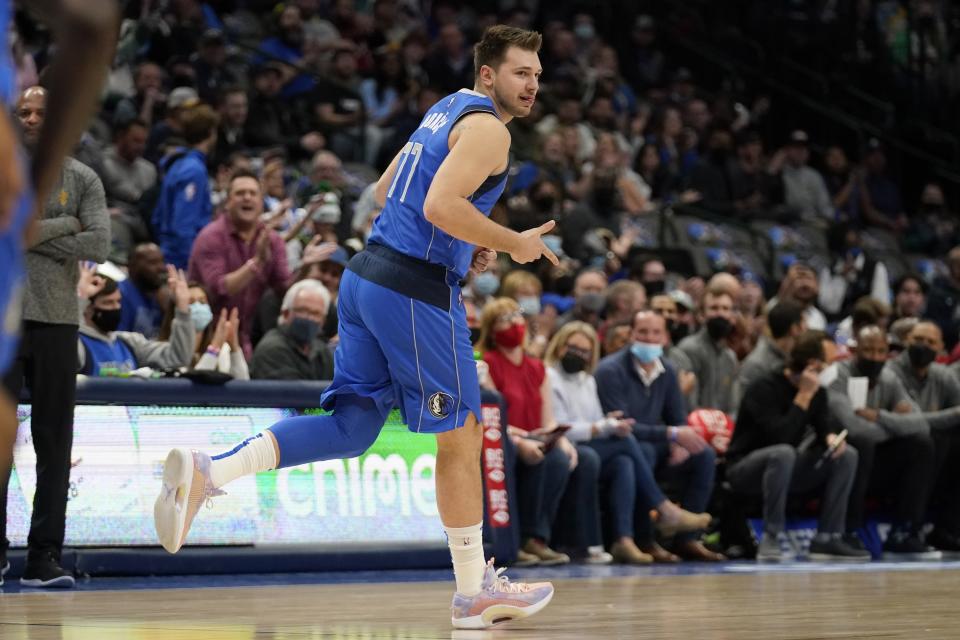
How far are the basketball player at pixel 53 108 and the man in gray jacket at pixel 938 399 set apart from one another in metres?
9.77

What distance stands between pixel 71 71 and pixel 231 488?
5802 millimetres

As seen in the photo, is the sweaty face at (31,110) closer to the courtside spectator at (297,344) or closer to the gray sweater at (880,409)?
the courtside spectator at (297,344)

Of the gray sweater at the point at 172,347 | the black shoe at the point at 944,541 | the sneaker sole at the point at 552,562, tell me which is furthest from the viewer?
the black shoe at the point at 944,541

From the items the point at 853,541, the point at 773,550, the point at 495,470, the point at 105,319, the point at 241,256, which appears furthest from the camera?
the point at 853,541

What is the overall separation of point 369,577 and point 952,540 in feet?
17.4

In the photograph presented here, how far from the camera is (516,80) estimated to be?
17.5 feet

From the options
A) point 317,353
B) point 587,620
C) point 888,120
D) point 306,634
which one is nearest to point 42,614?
point 306,634

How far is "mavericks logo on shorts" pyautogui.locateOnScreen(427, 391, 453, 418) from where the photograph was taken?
16.8 feet

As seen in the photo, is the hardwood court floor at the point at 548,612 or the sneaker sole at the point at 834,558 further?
the sneaker sole at the point at 834,558

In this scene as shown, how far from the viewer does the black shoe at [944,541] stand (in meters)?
11.3

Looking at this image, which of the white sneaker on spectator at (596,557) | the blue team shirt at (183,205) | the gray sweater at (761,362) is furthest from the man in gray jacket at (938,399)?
the blue team shirt at (183,205)

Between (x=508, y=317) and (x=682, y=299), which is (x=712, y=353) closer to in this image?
(x=682, y=299)

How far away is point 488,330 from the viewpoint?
9.46m

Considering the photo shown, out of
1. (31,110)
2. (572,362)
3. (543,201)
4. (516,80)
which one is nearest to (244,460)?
(516,80)
